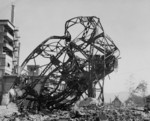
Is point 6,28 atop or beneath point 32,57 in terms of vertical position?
atop

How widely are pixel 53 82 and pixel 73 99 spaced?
1.67 meters

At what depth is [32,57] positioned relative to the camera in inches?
667

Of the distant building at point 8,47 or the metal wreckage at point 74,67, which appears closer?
the metal wreckage at point 74,67

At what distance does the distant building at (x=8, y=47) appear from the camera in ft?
193

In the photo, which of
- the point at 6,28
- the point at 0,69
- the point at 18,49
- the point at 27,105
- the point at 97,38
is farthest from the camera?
the point at 18,49

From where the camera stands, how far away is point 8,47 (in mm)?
66875

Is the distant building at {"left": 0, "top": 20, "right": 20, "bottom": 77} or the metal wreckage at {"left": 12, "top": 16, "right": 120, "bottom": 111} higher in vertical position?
the distant building at {"left": 0, "top": 20, "right": 20, "bottom": 77}

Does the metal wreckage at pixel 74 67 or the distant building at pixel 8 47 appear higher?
the distant building at pixel 8 47

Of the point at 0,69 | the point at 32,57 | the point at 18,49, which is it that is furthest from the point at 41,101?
the point at 18,49

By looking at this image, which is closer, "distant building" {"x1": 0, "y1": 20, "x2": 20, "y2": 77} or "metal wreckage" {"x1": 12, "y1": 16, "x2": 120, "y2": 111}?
"metal wreckage" {"x1": 12, "y1": 16, "x2": 120, "y2": 111}

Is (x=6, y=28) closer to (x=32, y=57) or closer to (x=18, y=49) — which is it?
(x=18, y=49)

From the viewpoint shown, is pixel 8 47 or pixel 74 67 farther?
pixel 8 47

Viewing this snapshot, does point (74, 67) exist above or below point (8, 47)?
below

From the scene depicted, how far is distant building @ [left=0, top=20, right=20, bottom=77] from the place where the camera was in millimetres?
58969
